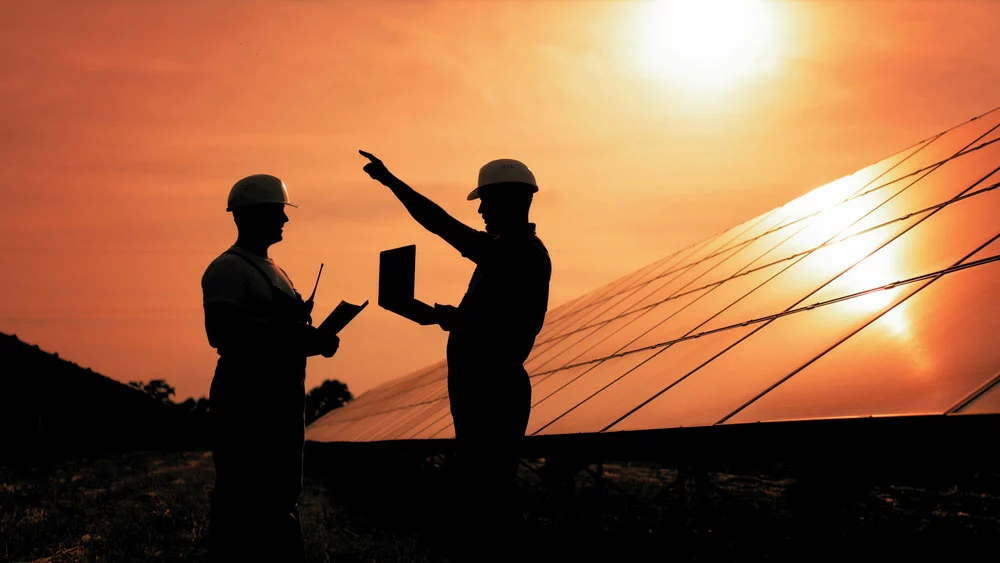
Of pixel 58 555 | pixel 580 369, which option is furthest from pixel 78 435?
pixel 580 369

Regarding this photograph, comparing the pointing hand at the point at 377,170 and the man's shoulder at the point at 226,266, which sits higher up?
the pointing hand at the point at 377,170

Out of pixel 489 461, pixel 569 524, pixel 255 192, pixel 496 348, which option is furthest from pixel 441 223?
pixel 569 524

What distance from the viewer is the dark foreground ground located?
31.2ft

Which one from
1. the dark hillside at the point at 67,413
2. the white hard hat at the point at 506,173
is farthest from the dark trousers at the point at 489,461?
the dark hillside at the point at 67,413

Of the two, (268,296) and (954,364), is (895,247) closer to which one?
(954,364)

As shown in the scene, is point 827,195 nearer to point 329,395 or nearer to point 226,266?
point 226,266

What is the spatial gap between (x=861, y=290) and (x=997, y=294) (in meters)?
1.62

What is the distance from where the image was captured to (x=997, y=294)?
462 centimetres

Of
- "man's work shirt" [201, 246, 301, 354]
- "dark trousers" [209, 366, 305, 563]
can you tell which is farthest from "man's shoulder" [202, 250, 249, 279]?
"dark trousers" [209, 366, 305, 563]

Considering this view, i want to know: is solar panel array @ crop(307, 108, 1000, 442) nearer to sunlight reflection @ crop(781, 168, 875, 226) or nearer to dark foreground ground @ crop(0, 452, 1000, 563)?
sunlight reflection @ crop(781, 168, 875, 226)

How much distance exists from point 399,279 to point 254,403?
110 centimetres

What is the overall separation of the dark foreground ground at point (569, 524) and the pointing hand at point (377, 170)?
3217 millimetres

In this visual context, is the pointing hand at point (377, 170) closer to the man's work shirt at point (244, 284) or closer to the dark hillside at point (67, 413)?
the man's work shirt at point (244, 284)

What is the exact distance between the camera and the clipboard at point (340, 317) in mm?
4977
